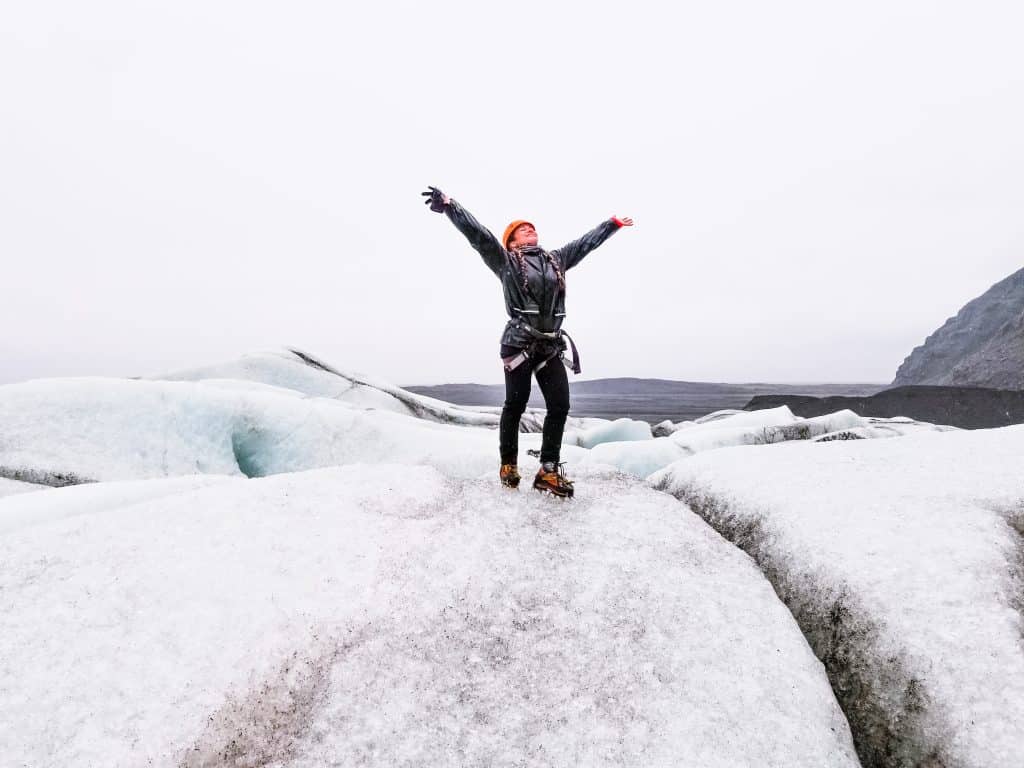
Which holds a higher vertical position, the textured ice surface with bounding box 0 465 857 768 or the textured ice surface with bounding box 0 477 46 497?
the textured ice surface with bounding box 0 465 857 768

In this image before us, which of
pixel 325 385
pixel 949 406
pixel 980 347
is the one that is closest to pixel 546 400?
pixel 325 385

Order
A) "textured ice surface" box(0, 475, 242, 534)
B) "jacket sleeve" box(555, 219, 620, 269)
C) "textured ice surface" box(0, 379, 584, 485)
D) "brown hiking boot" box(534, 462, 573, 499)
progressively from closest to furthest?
"textured ice surface" box(0, 475, 242, 534)
"brown hiking boot" box(534, 462, 573, 499)
"jacket sleeve" box(555, 219, 620, 269)
"textured ice surface" box(0, 379, 584, 485)

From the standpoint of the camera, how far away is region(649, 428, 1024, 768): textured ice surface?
2.31 metres

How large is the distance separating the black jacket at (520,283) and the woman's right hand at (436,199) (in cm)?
6

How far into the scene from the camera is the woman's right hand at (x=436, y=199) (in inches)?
165

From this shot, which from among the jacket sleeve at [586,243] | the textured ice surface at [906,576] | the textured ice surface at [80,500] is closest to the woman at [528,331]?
the jacket sleeve at [586,243]

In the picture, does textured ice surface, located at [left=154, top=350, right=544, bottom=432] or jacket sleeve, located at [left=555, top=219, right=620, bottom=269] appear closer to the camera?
jacket sleeve, located at [left=555, top=219, right=620, bottom=269]

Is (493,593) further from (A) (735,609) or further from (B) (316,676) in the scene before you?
(A) (735,609)

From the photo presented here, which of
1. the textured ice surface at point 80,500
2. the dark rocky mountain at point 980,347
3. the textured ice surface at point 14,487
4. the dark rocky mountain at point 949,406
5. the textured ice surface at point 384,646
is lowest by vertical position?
the textured ice surface at point 14,487

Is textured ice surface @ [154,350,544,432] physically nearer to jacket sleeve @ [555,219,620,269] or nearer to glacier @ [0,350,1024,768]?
jacket sleeve @ [555,219,620,269]

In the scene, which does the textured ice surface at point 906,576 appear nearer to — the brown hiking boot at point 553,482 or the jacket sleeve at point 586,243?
the brown hiking boot at point 553,482

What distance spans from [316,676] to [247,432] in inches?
322

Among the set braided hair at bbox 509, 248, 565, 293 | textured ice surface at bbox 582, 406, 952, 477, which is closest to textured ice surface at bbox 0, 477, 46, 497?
braided hair at bbox 509, 248, 565, 293

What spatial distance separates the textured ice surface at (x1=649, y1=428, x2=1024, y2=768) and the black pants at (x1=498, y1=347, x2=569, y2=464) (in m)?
1.39
